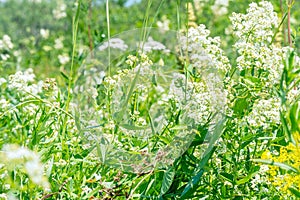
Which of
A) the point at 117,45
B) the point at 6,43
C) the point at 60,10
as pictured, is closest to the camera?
the point at 117,45

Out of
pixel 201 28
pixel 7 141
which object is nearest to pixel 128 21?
pixel 7 141

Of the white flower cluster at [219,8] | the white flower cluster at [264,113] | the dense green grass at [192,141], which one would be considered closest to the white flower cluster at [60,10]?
the white flower cluster at [219,8]

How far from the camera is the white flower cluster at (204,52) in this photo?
5.42 feet

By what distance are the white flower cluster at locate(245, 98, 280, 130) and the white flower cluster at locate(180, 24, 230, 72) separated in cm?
15

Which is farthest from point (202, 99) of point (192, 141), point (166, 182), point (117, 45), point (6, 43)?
point (6, 43)

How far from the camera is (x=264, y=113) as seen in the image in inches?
59.5

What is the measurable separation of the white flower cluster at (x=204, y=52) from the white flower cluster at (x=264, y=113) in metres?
0.15

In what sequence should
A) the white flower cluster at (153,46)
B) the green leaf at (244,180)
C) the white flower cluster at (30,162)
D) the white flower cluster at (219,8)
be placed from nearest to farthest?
the white flower cluster at (30,162) → the green leaf at (244,180) → the white flower cluster at (153,46) → the white flower cluster at (219,8)

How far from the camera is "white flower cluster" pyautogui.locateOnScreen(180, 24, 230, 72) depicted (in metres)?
1.65

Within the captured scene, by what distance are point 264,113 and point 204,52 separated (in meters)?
0.27

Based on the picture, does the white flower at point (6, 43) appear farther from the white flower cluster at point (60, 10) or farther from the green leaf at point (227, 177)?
the green leaf at point (227, 177)

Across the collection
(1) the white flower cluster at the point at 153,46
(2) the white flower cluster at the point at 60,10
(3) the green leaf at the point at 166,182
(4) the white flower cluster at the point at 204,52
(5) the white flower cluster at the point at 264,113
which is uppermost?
(4) the white flower cluster at the point at 204,52

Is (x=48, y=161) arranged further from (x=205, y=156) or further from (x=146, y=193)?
(x=205, y=156)

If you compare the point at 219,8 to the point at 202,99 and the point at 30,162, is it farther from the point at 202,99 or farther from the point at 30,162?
the point at 30,162
